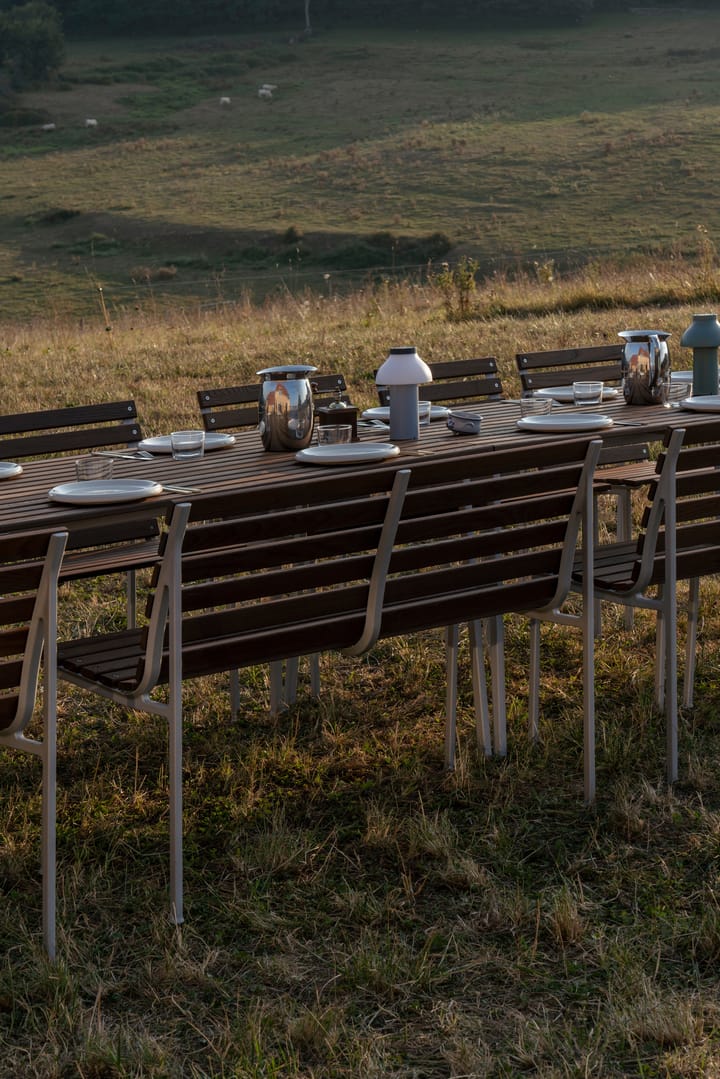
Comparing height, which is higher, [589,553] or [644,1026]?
[589,553]

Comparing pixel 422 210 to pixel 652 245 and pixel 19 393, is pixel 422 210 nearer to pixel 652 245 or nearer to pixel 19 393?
pixel 652 245

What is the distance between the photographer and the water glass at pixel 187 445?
430 cm

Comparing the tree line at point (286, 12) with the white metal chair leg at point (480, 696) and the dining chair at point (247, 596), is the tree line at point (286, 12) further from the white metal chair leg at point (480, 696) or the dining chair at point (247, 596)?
the dining chair at point (247, 596)

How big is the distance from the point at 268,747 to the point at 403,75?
65.2m

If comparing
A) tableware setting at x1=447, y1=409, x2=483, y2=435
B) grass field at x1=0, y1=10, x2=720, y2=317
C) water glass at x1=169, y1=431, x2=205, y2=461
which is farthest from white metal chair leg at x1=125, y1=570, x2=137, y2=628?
grass field at x1=0, y1=10, x2=720, y2=317

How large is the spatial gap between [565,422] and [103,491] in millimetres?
1632

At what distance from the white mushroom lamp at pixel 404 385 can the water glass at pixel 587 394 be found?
0.85 metres

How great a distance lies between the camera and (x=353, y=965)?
2996mm

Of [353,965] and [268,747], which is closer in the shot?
[353,965]

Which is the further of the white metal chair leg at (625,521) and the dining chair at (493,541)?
the white metal chair leg at (625,521)

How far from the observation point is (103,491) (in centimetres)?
366

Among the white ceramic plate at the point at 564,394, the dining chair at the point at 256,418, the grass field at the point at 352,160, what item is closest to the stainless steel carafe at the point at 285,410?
the dining chair at the point at 256,418

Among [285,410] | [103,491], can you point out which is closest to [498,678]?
[285,410]

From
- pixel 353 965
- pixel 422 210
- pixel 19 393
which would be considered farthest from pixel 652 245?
pixel 353 965
